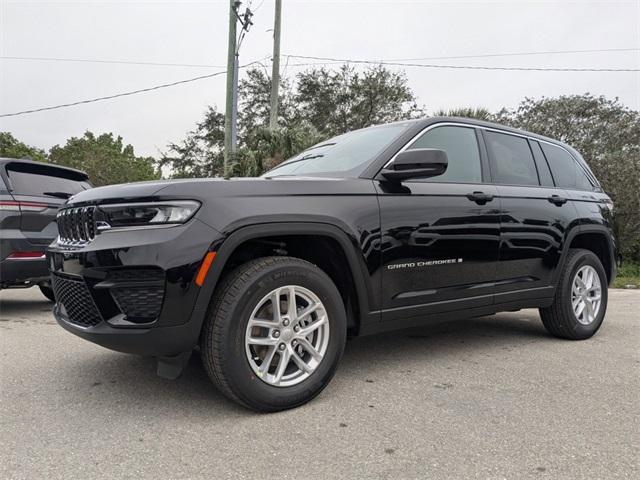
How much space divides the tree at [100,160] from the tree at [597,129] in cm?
1751

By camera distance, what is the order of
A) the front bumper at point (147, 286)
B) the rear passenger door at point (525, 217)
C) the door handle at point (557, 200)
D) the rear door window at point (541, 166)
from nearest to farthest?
the front bumper at point (147, 286), the rear passenger door at point (525, 217), the door handle at point (557, 200), the rear door window at point (541, 166)

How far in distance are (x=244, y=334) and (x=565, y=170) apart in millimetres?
3535

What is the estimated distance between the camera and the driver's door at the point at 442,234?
3145 millimetres

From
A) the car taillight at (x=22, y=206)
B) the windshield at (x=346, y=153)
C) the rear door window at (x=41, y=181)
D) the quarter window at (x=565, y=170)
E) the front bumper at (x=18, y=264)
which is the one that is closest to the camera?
the windshield at (x=346, y=153)

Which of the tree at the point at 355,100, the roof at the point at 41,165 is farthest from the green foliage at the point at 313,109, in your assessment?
the roof at the point at 41,165

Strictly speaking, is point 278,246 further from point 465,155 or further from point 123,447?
point 465,155

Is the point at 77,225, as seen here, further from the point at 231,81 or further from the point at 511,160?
the point at 231,81

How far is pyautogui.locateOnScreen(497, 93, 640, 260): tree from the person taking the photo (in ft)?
63.0

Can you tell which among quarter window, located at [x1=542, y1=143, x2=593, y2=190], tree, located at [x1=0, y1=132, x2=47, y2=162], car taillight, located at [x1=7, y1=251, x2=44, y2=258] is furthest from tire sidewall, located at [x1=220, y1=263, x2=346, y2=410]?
tree, located at [x1=0, y1=132, x2=47, y2=162]

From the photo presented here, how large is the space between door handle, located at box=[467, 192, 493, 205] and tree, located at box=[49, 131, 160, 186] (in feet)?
45.9

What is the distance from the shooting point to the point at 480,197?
11.9 ft

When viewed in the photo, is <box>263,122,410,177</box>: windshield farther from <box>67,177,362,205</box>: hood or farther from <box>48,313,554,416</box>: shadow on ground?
<box>48,313,554,416</box>: shadow on ground

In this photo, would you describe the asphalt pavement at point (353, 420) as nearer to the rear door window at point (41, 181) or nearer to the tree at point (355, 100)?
the rear door window at point (41, 181)

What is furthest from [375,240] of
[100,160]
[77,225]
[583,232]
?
[100,160]
